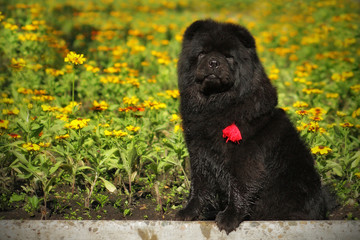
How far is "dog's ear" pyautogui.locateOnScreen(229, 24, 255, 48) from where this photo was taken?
3240mm

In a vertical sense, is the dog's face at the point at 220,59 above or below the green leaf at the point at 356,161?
above

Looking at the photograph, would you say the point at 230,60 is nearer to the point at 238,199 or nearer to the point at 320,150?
the point at 238,199

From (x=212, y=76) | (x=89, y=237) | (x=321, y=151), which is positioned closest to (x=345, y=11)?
(x=321, y=151)

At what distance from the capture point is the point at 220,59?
3.20 meters

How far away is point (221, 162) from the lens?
328 cm

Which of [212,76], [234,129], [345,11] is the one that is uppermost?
[212,76]

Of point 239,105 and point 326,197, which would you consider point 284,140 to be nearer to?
point 239,105

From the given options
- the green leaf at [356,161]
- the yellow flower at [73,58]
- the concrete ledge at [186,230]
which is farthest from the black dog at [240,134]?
the yellow flower at [73,58]

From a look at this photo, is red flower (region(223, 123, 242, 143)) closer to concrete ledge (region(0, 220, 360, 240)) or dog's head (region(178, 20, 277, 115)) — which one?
dog's head (region(178, 20, 277, 115))

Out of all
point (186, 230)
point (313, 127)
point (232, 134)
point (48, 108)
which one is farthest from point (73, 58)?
point (313, 127)

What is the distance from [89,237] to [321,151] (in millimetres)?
2100

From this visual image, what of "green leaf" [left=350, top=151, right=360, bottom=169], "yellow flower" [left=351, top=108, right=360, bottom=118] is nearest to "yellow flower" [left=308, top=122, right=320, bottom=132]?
"green leaf" [left=350, top=151, right=360, bottom=169]

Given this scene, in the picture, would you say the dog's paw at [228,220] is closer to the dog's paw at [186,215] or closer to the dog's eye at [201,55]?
the dog's paw at [186,215]

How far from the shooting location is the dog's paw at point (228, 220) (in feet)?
10.2
